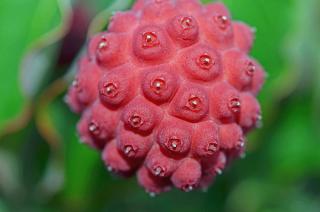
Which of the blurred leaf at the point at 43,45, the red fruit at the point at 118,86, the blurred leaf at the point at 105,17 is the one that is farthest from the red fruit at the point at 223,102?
the blurred leaf at the point at 43,45

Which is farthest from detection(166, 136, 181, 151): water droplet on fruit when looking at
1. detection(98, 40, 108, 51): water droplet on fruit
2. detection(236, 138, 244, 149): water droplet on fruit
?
detection(98, 40, 108, 51): water droplet on fruit

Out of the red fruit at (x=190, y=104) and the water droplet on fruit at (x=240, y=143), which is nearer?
the red fruit at (x=190, y=104)

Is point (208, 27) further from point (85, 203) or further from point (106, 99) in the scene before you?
point (85, 203)

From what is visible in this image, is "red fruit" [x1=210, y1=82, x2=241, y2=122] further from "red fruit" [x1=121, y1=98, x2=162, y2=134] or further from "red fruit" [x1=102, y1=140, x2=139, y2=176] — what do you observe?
"red fruit" [x1=102, y1=140, x2=139, y2=176]

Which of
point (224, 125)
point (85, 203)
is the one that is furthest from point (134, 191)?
point (224, 125)

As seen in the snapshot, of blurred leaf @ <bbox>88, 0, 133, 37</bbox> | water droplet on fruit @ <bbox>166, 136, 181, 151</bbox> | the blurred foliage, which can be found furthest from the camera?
the blurred foliage

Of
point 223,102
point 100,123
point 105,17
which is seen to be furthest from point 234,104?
point 105,17

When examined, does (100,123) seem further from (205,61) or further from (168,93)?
(205,61)

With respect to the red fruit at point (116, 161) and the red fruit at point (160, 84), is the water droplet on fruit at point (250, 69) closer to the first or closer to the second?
the red fruit at point (160, 84)
